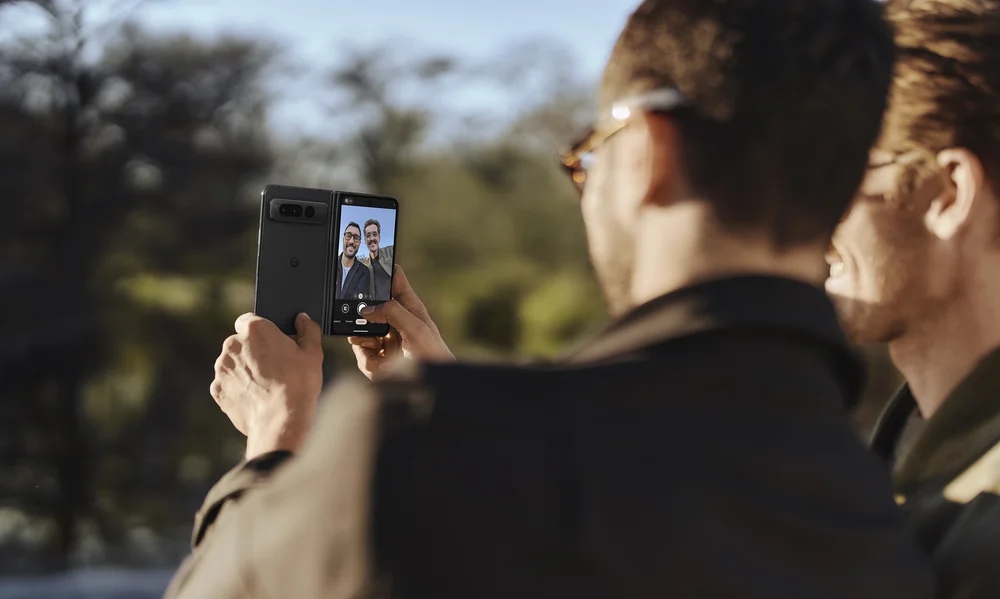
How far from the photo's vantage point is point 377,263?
5.32 feet

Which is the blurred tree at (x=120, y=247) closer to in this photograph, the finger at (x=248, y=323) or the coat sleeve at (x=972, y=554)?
A: the finger at (x=248, y=323)

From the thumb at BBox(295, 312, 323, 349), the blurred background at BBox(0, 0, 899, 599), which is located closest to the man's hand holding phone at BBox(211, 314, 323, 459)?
the thumb at BBox(295, 312, 323, 349)

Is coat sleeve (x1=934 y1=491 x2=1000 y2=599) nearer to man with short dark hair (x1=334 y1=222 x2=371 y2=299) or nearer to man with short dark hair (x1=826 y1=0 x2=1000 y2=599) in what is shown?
man with short dark hair (x1=826 y1=0 x2=1000 y2=599)

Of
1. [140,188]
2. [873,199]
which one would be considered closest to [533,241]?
[140,188]

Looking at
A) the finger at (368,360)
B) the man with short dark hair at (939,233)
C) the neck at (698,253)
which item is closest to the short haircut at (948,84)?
the man with short dark hair at (939,233)

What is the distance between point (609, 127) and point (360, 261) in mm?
681

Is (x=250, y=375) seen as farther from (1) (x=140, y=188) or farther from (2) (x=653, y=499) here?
(1) (x=140, y=188)

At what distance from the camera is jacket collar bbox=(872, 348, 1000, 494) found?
1170 millimetres

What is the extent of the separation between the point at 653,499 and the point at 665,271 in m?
0.20

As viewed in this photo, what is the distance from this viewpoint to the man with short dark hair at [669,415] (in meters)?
0.83

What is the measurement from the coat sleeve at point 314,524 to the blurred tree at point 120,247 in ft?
29.0

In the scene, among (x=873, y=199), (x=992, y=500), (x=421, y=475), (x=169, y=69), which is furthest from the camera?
(x=169, y=69)

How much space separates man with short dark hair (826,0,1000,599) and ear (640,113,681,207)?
397 millimetres

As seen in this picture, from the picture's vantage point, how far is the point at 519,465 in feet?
2.75
